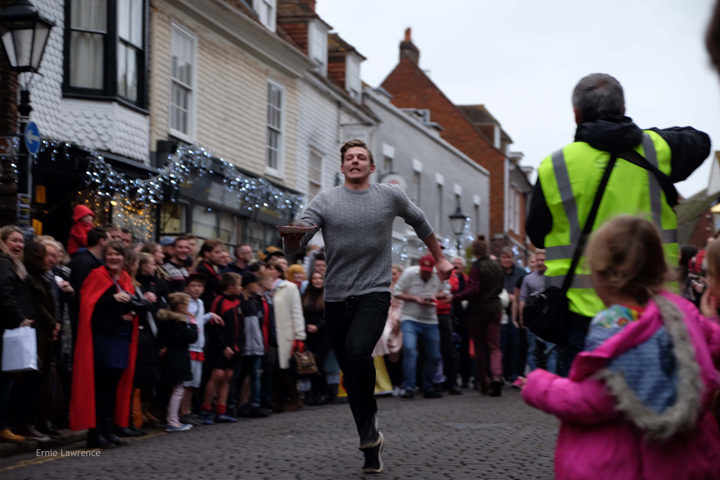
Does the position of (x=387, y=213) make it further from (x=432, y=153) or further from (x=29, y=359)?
(x=432, y=153)

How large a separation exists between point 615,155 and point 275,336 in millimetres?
7833

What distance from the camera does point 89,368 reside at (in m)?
8.03

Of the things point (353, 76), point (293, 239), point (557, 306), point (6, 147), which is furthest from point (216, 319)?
point (353, 76)

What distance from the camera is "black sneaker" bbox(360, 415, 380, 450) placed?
5988 millimetres

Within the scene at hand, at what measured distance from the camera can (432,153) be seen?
111 ft

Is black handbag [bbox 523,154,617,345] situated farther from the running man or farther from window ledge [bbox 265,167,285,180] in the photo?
window ledge [bbox 265,167,285,180]

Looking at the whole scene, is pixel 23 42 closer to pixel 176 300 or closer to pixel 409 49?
pixel 176 300

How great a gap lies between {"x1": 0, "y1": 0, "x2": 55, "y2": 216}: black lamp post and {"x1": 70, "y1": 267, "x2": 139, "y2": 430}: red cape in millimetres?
1618

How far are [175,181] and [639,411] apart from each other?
45.7 ft

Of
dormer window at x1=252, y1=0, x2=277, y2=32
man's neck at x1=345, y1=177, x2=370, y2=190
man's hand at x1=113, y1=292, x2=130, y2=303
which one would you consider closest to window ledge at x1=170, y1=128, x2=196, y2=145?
dormer window at x1=252, y1=0, x2=277, y2=32

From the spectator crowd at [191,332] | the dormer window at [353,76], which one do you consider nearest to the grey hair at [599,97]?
A: the spectator crowd at [191,332]

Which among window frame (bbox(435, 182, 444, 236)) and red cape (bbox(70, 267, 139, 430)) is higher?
window frame (bbox(435, 182, 444, 236))

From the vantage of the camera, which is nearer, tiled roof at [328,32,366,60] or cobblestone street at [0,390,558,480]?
cobblestone street at [0,390,558,480]

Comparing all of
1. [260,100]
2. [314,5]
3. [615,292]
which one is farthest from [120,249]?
[314,5]
